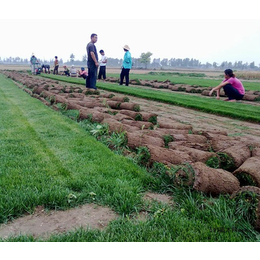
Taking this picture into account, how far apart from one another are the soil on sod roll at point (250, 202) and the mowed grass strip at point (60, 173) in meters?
0.92

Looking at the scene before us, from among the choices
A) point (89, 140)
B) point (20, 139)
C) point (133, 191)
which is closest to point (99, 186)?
point (133, 191)

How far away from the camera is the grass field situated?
212 centimetres

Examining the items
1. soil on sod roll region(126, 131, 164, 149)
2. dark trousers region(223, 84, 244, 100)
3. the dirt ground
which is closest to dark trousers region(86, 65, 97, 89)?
dark trousers region(223, 84, 244, 100)

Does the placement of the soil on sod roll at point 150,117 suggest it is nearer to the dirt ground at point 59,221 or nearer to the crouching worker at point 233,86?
the dirt ground at point 59,221

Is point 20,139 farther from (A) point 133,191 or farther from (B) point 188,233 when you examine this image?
(B) point 188,233

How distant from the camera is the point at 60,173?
3.16 metres

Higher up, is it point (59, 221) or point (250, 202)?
point (250, 202)

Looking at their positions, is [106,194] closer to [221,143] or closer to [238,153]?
[238,153]

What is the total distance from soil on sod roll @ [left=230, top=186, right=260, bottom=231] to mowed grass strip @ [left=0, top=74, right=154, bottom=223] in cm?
92

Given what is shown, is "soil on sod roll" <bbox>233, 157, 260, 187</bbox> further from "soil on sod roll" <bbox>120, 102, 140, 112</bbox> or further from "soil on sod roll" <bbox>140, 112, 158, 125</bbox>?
"soil on sod roll" <bbox>120, 102, 140, 112</bbox>

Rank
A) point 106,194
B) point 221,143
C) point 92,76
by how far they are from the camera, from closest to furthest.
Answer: point 106,194 < point 221,143 < point 92,76

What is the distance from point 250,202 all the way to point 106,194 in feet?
4.44

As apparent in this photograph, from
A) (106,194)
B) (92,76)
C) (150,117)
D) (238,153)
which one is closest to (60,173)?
(106,194)

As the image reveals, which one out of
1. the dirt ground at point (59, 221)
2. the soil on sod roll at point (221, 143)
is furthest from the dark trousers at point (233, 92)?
the dirt ground at point (59, 221)
